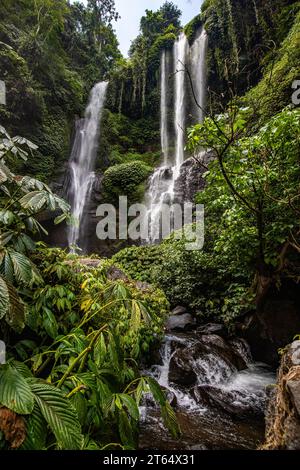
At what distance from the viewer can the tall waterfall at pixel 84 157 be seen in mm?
14718

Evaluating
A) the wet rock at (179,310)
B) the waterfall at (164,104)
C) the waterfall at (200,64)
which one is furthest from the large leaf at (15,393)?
the waterfall at (164,104)

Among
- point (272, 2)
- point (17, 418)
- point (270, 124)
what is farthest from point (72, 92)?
point (17, 418)

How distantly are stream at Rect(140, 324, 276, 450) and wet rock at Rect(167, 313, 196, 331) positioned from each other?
0.22 meters

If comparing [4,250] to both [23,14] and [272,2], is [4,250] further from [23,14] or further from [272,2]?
[23,14]

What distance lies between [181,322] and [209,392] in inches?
86.0

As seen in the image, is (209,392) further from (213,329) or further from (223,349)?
(213,329)

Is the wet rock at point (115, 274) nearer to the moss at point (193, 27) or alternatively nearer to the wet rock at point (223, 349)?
the wet rock at point (223, 349)

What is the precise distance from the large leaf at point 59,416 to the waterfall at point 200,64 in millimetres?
17018

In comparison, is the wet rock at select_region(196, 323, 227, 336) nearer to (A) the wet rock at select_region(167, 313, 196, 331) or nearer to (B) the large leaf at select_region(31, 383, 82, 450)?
(A) the wet rock at select_region(167, 313, 196, 331)

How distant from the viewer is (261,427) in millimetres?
3602

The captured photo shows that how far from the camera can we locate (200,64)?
15938 mm

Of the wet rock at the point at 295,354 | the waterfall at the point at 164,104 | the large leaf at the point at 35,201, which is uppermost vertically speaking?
the waterfall at the point at 164,104

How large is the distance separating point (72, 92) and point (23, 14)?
168 inches

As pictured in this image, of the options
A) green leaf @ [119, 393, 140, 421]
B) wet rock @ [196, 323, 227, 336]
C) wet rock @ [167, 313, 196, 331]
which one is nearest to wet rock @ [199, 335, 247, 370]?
wet rock @ [196, 323, 227, 336]
